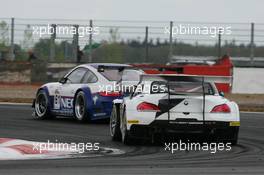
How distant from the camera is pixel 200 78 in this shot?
13.4 m

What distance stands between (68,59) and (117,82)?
16548 millimetres

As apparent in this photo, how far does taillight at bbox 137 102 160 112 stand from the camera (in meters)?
12.5

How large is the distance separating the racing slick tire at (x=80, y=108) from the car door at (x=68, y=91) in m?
0.16

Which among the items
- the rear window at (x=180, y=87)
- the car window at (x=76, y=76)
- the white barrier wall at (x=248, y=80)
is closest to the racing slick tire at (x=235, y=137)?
the rear window at (x=180, y=87)

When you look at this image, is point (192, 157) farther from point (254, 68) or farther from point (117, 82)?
point (254, 68)

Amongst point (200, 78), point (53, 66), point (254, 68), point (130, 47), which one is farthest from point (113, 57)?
point (200, 78)

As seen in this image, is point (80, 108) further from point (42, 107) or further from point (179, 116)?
point (179, 116)

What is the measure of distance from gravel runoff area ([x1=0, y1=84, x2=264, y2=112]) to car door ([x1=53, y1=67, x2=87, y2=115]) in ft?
21.9

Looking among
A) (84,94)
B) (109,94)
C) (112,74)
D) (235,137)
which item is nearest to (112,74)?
(112,74)

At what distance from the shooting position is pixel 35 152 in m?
11.1

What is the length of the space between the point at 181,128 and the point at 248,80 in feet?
56.4

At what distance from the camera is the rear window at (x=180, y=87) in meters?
12.9

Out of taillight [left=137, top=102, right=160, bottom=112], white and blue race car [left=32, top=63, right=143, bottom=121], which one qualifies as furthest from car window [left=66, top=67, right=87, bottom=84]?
taillight [left=137, top=102, right=160, bottom=112]

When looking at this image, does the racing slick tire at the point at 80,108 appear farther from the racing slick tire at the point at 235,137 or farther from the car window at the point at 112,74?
the racing slick tire at the point at 235,137
